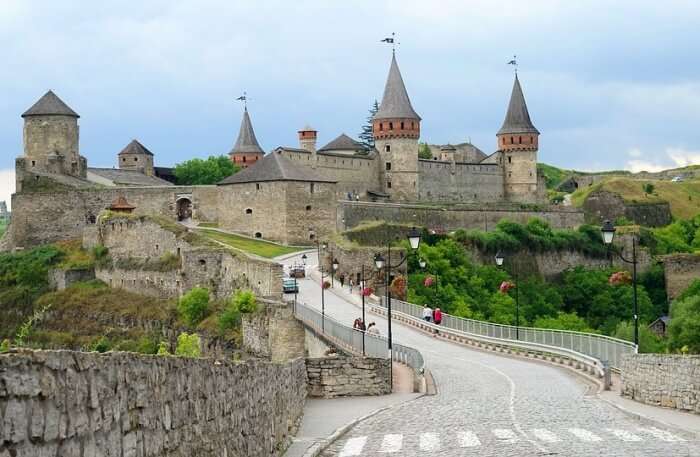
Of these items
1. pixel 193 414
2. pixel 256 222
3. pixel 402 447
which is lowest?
pixel 402 447

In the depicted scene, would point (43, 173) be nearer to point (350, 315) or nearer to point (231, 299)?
point (231, 299)

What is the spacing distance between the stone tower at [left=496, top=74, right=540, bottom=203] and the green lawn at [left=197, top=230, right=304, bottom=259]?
40717 mm

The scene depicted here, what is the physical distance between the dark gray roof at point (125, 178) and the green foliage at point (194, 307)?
2577cm

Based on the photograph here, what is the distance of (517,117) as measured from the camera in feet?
348

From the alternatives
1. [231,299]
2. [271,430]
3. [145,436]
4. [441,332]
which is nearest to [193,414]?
[145,436]

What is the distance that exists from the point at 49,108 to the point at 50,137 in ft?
5.58

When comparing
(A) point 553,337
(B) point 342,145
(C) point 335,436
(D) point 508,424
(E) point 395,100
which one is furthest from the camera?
(B) point 342,145

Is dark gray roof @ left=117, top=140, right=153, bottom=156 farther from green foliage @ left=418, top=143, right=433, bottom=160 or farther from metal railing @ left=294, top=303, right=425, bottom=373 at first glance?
metal railing @ left=294, top=303, right=425, bottom=373

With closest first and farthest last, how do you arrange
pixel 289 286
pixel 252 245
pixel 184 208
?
1. pixel 289 286
2. pixel 252 245
3. pixel 184 208

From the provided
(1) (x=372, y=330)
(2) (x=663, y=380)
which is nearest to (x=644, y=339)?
(1) (x=372, y=330)

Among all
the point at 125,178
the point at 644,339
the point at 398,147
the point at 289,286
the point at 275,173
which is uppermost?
the point at 398,147

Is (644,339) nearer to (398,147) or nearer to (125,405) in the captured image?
(398,147)

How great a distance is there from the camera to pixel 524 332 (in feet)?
121

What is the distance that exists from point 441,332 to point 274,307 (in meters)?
6.48
